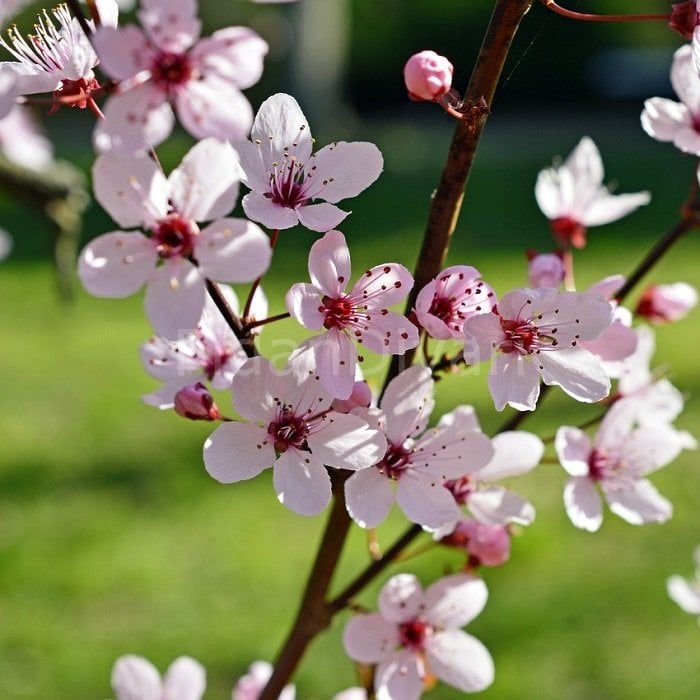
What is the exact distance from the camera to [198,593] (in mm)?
2502

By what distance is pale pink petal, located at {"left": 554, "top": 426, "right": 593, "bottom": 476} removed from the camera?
873mm

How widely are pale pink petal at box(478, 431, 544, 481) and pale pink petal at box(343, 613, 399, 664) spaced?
15cm

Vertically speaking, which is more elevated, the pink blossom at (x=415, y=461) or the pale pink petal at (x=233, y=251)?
the pale pink petal at (x=233, y=251)

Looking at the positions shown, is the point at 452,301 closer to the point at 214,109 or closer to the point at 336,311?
the point at 336,311

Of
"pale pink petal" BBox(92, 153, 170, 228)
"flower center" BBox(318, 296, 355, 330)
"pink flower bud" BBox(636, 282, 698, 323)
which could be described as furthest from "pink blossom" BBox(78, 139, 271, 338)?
"pink flower bud" BBox(636, 282, 698, 323)

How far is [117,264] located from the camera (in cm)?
63

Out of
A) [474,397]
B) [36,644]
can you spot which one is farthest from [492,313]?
[474,397]

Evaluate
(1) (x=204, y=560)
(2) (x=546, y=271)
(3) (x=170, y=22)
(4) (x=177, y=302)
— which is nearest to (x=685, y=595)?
(2) (x=546, y=271)

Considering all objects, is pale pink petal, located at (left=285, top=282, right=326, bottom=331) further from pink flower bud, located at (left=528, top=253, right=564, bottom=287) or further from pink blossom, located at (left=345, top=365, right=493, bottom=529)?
pink flower bud, located at (left=528, top=253, right=564, bottom=287)

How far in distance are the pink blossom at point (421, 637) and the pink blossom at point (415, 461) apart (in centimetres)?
13

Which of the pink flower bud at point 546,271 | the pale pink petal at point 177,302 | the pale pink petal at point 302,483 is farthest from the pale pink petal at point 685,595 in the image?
the pale pink petal at point 177,302

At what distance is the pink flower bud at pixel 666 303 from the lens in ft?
3.38

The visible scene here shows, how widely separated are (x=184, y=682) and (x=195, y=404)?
0.26m

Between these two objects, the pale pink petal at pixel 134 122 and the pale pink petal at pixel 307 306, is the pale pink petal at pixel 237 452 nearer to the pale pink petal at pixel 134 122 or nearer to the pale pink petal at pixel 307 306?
the pale pink petal at pixel 307 306
